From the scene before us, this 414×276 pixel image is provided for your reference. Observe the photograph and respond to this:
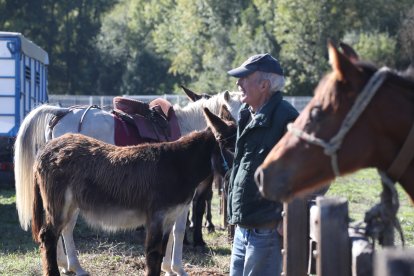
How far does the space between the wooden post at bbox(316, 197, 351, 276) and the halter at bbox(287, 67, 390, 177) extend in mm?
425

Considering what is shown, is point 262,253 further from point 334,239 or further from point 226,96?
point 226,96

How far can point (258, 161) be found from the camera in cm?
444

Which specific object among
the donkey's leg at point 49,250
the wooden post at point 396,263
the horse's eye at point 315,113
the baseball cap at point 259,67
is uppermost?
the baseball cap at point 259,67

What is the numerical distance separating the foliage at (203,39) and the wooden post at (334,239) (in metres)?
31.2

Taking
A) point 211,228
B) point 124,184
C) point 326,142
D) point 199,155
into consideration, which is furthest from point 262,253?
point 211,228

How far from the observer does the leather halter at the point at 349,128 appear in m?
3.02

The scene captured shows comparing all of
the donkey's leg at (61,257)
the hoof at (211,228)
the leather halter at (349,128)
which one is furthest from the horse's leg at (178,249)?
the leather halter at (349,128)

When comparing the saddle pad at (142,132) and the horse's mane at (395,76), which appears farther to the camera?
the saddle pad at (142,132)

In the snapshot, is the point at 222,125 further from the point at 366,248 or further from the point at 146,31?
the point at 146,31

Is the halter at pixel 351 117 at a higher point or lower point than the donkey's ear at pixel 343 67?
lower

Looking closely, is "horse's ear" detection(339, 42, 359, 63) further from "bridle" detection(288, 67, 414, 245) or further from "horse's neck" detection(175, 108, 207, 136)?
"horse's neck" detection(175, 108, 207, 136)

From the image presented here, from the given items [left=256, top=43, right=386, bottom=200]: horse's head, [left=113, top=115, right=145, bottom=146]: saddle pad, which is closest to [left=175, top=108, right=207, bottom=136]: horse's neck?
[left=113, top=115, right=145, bottom=146]: saddle pad

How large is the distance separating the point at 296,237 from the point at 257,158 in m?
0.56

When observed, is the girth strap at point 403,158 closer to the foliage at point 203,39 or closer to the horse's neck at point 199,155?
the horse's neck at point 199,155
